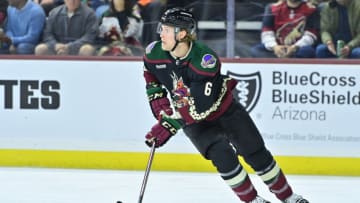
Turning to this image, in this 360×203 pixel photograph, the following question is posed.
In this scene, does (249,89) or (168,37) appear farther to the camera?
(249,89)

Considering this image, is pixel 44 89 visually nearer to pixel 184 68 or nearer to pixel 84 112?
pixel 84 112

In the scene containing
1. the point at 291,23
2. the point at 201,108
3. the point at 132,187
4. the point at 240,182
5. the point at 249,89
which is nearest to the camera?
the point at 201,108

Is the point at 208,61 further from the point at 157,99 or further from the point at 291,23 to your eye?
the point at 291,23

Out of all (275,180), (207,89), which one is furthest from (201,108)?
(275,180)

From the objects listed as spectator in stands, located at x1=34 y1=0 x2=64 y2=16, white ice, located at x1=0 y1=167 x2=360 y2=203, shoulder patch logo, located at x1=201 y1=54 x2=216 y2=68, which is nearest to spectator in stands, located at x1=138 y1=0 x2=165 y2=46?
spectator in stands, located at x1=34 y1=0 x2=64 y2=16

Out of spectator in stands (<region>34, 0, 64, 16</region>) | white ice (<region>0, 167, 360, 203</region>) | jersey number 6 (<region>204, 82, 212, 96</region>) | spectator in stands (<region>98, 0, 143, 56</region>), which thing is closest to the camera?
jersey number 6 (<region>204, 82, 212, 96</region>)

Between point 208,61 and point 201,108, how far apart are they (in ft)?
0.73

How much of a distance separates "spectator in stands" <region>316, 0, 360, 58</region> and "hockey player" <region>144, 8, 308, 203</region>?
6.80 feet

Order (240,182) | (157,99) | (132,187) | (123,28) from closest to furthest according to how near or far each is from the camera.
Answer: (240,182) → (157,99) → (132,187) → (123,28)

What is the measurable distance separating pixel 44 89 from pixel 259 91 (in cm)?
A: 150

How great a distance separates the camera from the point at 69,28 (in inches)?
278

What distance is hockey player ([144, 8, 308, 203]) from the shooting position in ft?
15.2

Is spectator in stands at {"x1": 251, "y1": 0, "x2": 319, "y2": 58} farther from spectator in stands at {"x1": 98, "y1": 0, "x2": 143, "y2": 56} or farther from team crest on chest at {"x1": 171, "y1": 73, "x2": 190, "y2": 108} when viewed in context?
team crest on chest at {"x1": 171, "y1": 73, "x2": 190, "y2": 108}

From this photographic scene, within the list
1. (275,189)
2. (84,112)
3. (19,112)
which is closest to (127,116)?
(84,112)
